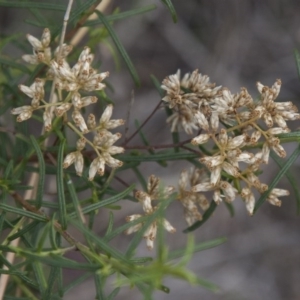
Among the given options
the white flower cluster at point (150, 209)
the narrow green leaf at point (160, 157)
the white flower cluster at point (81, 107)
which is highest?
the white flower cluster at point (81, 107)

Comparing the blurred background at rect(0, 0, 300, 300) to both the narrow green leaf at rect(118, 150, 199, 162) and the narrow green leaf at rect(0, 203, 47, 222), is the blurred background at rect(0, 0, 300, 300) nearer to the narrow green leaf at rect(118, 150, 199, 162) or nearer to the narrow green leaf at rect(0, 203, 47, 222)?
the narrow green leaf at rect(118, 150, 199, 162)

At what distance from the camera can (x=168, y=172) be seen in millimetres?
5391

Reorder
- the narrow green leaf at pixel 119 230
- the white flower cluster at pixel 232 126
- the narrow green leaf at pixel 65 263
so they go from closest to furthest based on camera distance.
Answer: the narrow green leaf at pixel 65 263, the narrow green leaf at pixel 119 230, the white flower cluster at pixel 232 126

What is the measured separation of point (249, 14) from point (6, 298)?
13.4 feet

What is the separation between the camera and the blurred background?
5.46 meters

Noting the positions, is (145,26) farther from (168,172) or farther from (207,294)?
(207,294)

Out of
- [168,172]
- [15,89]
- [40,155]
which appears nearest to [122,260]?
[40,155]

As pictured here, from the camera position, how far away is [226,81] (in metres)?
5.42

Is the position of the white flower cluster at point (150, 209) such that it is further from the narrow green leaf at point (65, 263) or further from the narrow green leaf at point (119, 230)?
the narrow green leaf at point (65, 263)

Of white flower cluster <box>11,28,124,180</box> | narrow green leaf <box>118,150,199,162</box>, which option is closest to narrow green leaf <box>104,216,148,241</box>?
white flower cluster <box>11,28,124,180</box>

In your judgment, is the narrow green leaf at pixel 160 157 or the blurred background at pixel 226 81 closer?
the narrow green leaf at pixel 160 157

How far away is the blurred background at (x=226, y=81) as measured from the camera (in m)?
5.46

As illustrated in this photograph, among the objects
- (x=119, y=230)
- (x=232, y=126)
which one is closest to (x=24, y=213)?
(x=119, y=230)

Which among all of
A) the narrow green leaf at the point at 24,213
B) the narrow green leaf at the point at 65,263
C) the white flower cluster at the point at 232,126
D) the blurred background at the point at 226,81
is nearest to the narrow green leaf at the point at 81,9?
the white flower cluster at the point at 232,126
